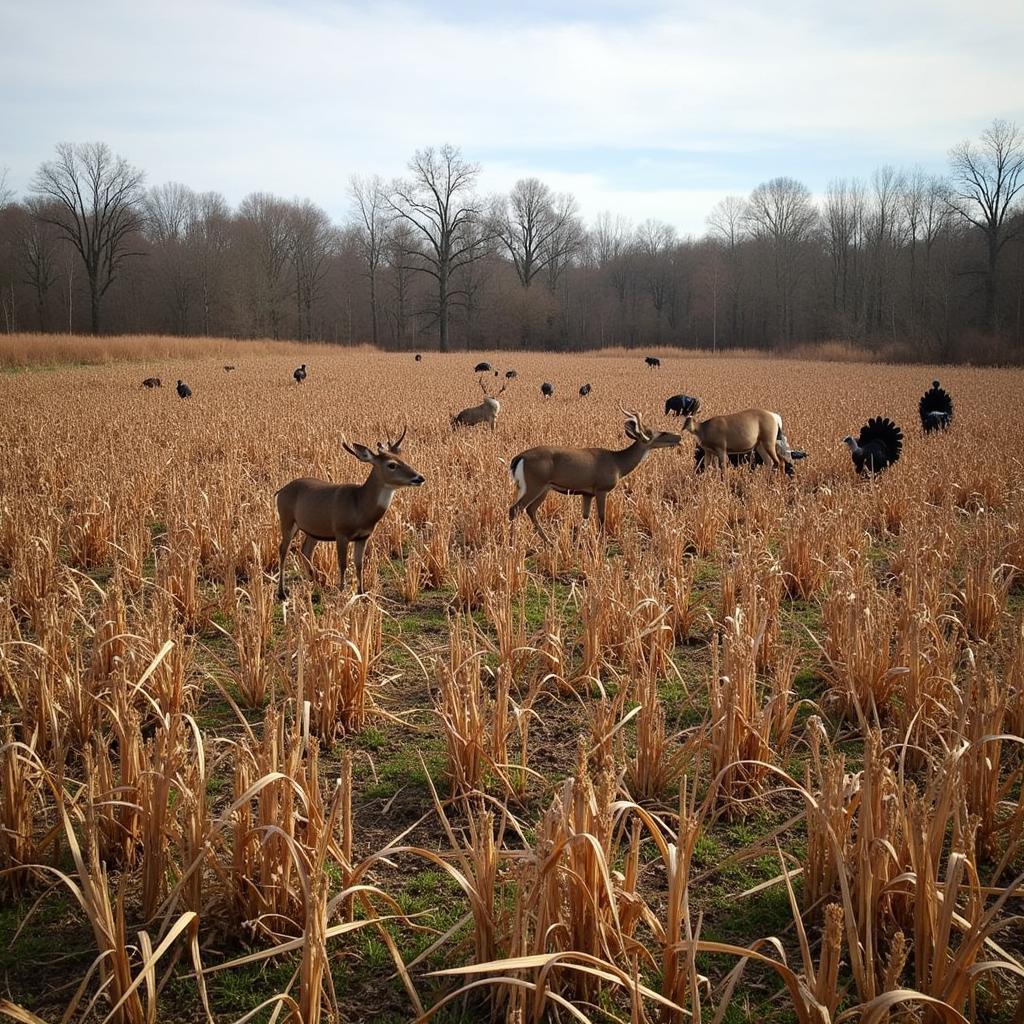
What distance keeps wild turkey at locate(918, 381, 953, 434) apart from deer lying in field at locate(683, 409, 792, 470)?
461 centimetres

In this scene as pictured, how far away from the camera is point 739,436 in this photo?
1101 cm

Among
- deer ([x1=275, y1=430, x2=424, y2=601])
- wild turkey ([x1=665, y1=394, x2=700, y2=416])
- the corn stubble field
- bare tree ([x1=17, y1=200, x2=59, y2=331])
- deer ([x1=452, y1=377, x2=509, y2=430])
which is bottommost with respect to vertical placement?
the corn stubble field

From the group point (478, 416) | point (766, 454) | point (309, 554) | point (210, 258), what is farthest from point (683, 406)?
point (210, 258)

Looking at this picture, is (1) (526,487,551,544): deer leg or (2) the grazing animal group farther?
(1) (526,487,551,544): deer leg

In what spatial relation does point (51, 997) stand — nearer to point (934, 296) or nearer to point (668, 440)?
point (668, 440)

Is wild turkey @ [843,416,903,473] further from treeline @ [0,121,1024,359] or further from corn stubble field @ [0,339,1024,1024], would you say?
treeline @ [0,121,1024,359]

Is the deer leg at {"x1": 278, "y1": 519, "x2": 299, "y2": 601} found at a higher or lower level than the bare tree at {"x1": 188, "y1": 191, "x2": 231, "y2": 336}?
lower

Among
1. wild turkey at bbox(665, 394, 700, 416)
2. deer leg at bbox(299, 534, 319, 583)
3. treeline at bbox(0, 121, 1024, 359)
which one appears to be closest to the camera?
deer leg at bbox(299, 534, 319, 583)

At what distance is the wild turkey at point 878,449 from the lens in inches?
434

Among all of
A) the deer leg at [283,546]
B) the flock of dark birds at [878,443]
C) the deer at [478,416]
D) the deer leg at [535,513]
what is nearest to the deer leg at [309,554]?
the deer leg at [283,546]

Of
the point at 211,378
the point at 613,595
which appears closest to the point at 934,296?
the point at 211,378

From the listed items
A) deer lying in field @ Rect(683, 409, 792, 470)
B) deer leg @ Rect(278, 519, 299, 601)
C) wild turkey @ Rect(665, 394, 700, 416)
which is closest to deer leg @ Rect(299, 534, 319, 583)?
deer leg @ Rect(278, 519, 299, 601)

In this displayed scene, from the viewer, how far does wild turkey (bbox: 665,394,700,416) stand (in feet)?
56.1

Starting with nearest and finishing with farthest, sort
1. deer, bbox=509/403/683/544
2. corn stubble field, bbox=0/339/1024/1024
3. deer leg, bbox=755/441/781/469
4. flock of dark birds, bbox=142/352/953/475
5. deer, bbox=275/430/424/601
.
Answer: corn stubble field, bbox=0/339/1024/1024 < deer, bbox=275/430/424/601 < deer, bbox=509/403/683/544 < flock of dark birds, bbox=142/352/953/475 < deer leg, bbox=755/441/781/469
